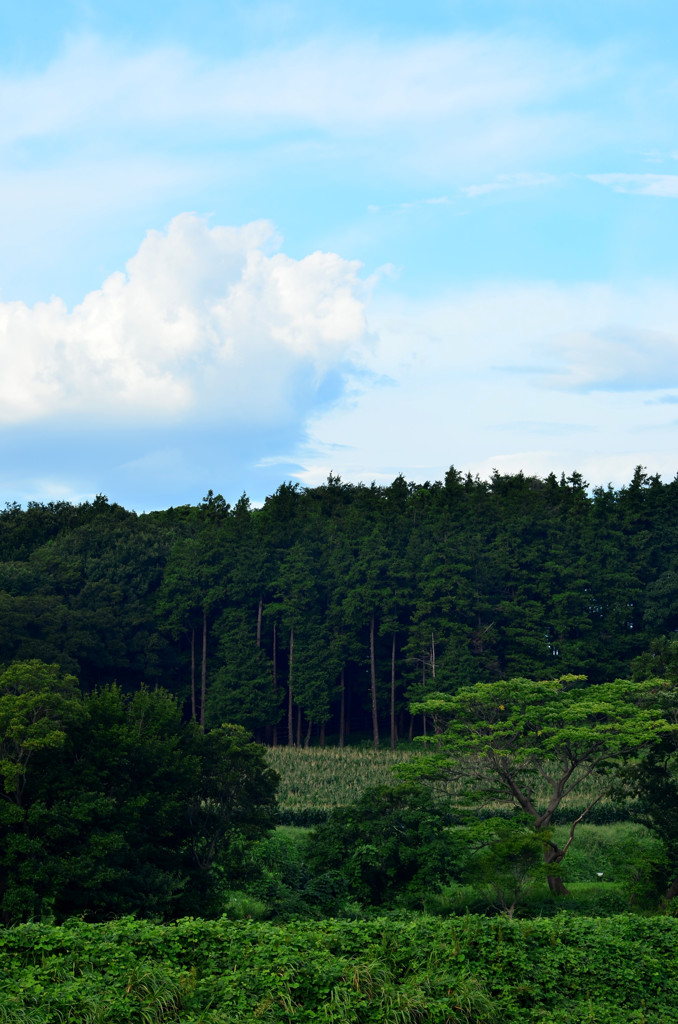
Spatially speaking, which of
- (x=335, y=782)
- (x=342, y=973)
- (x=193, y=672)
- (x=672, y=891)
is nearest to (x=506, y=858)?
(x=672, y=891)

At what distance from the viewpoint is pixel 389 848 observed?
23656mm

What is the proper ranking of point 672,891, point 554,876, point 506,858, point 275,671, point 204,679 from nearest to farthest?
point 506,858 → point 672,891 → point 554,876 → point 204,679 → point 275,671

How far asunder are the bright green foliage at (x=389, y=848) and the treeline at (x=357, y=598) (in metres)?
32.0

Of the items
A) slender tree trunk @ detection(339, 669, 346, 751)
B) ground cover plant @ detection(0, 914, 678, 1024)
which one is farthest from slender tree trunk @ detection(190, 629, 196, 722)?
ground cover plant @ detection(0, 914, 678, 1024)

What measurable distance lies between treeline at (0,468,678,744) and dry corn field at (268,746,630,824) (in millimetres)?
5551

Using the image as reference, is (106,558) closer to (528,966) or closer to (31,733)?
(31,733)

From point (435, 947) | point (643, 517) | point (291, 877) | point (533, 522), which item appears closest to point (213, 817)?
point (291, 877)

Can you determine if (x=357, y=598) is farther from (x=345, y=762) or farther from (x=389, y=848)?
(x=389, y=848)

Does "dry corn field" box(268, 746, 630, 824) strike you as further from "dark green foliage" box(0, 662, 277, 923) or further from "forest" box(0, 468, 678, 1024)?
"dark green foliage" box(0, 662, 277, 923)

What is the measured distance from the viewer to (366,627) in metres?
64.3

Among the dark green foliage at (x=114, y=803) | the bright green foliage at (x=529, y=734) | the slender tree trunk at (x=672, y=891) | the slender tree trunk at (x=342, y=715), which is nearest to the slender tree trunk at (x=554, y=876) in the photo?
the bright green foliage at (x=529, y=734)

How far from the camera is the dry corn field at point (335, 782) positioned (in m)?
40.5

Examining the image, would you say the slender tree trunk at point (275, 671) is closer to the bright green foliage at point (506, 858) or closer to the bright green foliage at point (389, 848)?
the bright green foliage at point (389, 848)

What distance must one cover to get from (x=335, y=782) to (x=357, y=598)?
1631cm
